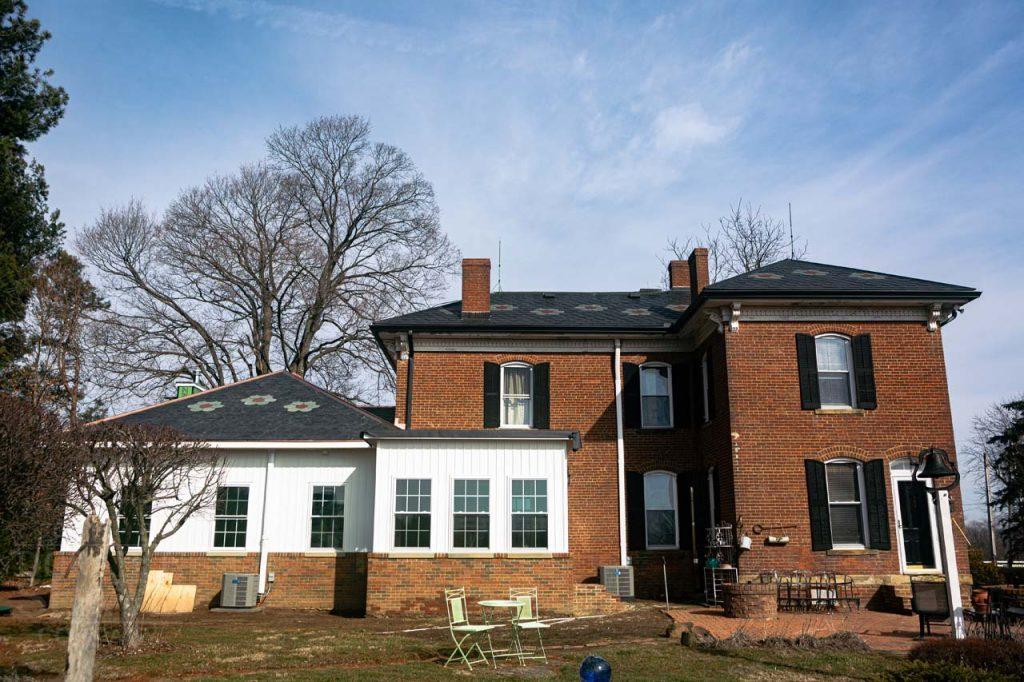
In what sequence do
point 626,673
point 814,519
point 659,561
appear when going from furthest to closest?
point 659,561, point 814,519, point 626,673

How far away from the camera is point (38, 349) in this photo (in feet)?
86.4

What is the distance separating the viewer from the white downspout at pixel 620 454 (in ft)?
61.0

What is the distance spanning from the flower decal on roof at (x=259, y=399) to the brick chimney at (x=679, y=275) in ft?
41.1

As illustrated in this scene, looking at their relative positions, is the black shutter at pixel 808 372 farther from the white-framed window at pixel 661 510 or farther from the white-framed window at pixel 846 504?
the white-framed window at pixel 661 510

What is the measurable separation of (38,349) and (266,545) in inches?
589

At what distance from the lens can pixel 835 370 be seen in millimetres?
17141

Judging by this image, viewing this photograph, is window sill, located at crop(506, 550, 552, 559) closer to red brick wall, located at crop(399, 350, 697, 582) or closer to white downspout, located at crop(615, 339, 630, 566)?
red brick wall, located at crop(399, 350, 697, 582)

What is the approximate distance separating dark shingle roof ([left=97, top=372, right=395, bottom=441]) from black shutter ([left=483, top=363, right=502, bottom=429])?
2729 millimetres

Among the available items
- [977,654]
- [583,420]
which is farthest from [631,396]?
[977,654]

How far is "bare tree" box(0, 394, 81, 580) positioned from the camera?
880cm

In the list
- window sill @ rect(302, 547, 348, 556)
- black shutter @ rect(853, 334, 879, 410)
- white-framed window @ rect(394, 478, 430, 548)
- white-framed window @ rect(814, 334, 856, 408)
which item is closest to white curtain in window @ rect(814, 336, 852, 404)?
white-framed window @ rect(814, 334, 856, 408)

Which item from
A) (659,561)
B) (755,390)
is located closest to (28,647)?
(659,561)

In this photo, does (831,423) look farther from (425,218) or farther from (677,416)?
(425,218)

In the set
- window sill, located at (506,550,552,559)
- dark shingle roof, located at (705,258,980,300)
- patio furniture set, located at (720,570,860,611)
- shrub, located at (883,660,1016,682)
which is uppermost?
dark shingle roof, located at (705,258,980,300)
